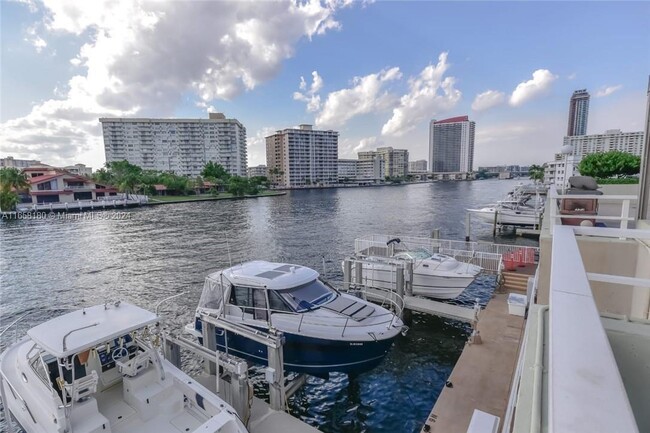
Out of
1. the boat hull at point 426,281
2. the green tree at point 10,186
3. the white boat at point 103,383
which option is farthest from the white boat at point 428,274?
the green tree at point 10,186

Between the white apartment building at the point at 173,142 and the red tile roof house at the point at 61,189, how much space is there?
80.1 m

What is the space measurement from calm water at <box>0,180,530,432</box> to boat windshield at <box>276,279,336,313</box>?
8.97ft

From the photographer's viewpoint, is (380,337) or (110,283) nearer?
(380,337)

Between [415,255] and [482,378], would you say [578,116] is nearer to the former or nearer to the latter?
[415,255]

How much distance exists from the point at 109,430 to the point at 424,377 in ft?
28.6

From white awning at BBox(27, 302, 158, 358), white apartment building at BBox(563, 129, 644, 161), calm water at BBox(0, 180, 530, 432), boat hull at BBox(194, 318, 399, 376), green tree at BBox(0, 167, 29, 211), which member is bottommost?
calm water at BBox(0, 180, 530, 432)

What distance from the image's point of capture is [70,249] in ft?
104

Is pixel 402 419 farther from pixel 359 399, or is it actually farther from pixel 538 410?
pixel 538 410

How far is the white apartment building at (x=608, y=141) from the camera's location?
150 metres

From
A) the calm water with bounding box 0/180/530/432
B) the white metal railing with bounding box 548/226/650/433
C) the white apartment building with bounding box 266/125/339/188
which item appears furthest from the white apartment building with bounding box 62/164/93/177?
the white metal railing with bounding box 548/226/650/433

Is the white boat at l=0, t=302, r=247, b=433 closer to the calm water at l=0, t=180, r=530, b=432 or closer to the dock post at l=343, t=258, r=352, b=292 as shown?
the calm water at l=0, t=180, r=530, b=432

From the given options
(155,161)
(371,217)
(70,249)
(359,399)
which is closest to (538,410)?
(359,399)

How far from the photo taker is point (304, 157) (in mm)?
176625

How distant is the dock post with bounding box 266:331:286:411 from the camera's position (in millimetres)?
8195
